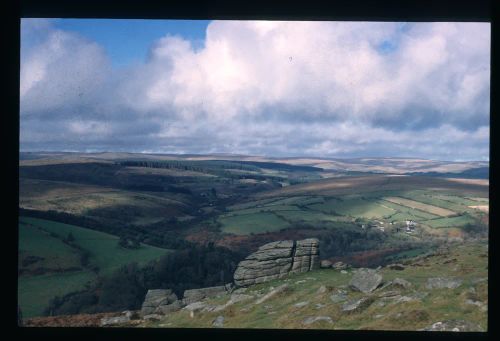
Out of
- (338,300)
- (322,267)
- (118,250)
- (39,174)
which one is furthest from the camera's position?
(39,174)

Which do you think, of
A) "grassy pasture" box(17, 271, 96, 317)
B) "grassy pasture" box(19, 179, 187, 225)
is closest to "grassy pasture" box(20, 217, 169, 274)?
"grassy pasture" box(17, 271, 96, 317)

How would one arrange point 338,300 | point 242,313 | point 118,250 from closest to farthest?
point 338,300 → point 242,313 → point 118,250

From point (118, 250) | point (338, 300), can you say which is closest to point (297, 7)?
point (338, 300)

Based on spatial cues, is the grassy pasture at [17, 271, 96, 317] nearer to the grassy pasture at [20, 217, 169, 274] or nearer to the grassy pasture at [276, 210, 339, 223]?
the grassy pasture at [20, 217, 169, 274]

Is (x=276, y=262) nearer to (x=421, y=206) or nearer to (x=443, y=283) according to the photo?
(x=443, y=283)
